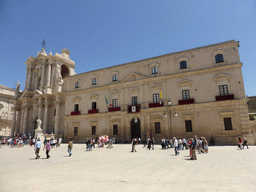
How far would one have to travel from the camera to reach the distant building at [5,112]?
5400cm

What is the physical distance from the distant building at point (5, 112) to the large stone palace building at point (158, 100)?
19.9 m

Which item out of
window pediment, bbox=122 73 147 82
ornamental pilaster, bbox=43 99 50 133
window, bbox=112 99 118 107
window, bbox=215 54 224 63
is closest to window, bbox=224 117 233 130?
window, bbox=215 54 224 63

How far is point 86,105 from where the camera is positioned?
36750 mm

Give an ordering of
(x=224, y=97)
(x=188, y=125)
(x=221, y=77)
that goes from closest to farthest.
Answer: (x=224, y=97)
(x=221, y=77)
(x=188, y=125)

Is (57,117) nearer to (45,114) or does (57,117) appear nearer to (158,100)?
(45,114)

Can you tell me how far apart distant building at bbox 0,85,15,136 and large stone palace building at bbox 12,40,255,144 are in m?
19.9

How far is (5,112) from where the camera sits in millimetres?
56000

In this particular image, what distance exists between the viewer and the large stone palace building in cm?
2566

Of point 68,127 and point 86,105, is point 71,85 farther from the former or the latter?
point 68,127

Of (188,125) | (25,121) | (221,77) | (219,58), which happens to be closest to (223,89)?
(221,77)

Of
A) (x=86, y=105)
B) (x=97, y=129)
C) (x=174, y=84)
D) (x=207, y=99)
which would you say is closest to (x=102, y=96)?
(x=86, y=105)

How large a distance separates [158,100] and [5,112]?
2026 inches

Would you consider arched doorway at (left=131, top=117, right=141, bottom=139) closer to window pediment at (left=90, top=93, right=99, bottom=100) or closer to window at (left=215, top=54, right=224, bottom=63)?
window pediment at (left=90, top=93, right=99, bottom=100)

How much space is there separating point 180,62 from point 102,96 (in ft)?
53.1
